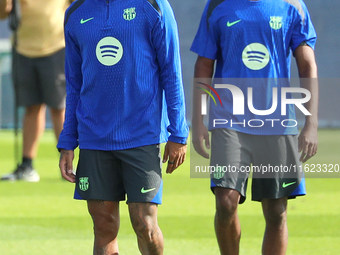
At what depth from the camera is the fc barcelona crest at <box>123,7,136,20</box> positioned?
3158 millimetres

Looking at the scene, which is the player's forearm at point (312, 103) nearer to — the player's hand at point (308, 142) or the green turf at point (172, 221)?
the player's hand at point (308, 142)

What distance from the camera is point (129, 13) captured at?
3166 mm

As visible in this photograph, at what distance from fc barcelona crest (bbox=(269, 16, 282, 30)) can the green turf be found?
1.58 m

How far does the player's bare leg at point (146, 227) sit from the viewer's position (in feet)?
10.4

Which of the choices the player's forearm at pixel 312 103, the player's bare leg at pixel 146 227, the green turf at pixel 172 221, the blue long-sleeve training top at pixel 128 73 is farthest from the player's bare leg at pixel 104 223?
the player's forearm at pixel 312 103

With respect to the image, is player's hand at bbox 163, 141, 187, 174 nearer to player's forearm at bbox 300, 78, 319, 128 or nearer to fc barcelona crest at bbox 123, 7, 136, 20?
fc barcelona crest at bbox 123, 7, 136, 20

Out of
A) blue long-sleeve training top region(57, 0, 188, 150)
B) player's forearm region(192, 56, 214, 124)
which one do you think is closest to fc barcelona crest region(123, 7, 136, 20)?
blue long-sleeve training top region(57, 0, 188, 150)

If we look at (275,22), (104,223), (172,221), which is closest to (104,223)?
(104,223)

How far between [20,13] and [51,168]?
2.14 meters

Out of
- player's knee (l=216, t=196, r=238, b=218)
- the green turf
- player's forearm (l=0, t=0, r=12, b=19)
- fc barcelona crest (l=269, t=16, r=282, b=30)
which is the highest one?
fc barcelona crest (l=269, t=16, r=282, b=30)

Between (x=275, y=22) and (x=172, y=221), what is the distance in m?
→ 2.19

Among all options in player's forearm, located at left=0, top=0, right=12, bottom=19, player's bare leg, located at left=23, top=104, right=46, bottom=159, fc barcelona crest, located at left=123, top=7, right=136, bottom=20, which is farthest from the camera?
player's bare leg, located at left=23, top=104, right=46, bottom=159

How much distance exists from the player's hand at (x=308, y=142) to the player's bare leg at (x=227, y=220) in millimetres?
449

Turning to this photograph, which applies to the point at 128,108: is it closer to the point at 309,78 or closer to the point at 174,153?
the point at 174,153
